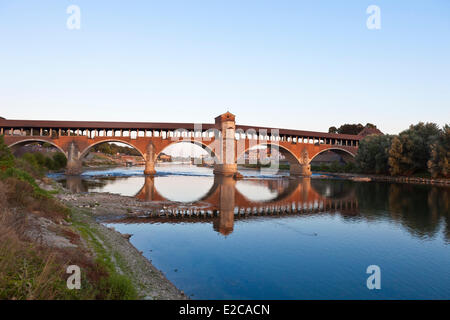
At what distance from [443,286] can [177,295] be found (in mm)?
9629

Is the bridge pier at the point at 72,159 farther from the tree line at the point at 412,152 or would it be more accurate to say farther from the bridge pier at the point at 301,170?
the tree line at the point at 412,152

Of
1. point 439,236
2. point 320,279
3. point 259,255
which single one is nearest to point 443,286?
point 320,279

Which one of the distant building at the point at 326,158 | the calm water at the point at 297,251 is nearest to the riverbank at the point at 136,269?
the calm water at the point at 297,251

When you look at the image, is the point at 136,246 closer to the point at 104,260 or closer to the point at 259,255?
the point at 104,260

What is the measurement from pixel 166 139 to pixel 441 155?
52.7m

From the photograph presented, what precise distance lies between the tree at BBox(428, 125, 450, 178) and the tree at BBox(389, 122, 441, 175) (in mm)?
4583

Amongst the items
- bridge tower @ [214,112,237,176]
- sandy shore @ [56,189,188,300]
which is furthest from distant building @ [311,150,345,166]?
sandy shore @ [56,189,188,300]

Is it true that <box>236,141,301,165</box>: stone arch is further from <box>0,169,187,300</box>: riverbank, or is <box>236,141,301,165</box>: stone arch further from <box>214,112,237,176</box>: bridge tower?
<box>0,169,187,300</box>: riverbank

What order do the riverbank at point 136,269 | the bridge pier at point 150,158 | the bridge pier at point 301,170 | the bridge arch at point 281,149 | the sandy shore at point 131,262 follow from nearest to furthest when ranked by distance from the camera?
the riverbank at point 136,269, the sandy shore at point 131,262, the bridge pier at point 150,158, the bridge arch at point 281,149, the bridge pier at point 301,170

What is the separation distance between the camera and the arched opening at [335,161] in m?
76.4

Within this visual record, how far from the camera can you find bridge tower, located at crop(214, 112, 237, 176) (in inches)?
2559

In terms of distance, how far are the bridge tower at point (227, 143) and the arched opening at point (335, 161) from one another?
77.2ft

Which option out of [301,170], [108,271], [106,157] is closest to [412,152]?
[301,170]

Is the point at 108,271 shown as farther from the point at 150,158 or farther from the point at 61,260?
the point at 150,158
